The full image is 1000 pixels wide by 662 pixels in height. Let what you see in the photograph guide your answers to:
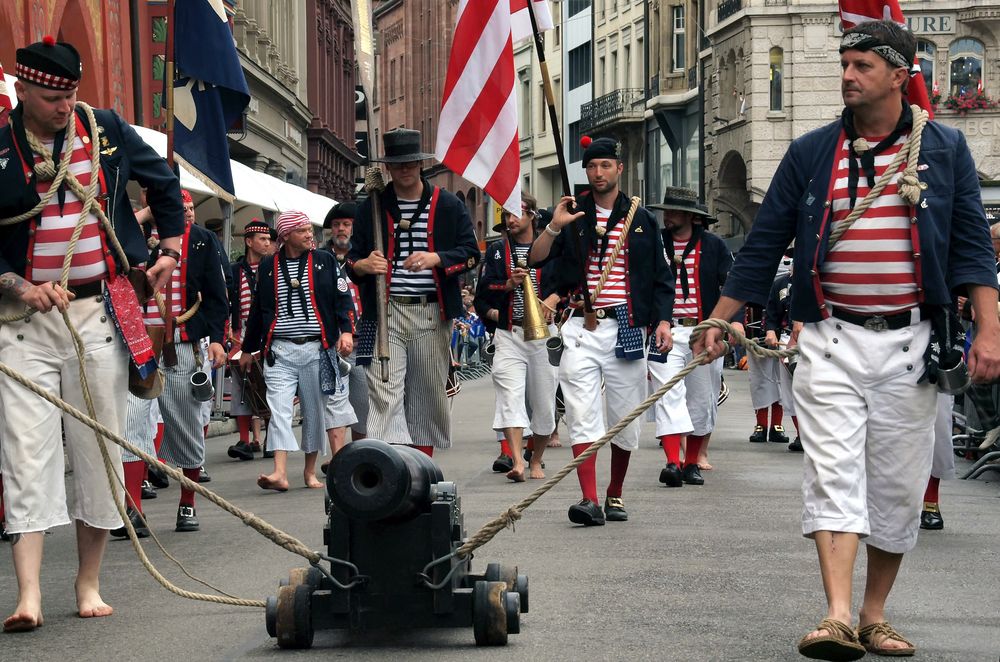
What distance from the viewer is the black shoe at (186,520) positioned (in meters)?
9.71

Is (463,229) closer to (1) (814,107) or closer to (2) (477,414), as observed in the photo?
(2) (477,414)

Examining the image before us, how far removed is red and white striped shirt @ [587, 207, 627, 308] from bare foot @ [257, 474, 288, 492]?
10.1 ft

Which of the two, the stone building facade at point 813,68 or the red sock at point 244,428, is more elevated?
the stone building facade at point 813,68

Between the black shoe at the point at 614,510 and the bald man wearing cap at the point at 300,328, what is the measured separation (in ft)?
9.65

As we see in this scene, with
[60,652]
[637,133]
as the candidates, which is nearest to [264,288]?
[60,652]

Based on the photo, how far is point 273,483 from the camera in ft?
39.0

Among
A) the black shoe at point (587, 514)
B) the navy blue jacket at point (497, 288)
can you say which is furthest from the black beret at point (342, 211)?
the black shoe at point (587, 514)

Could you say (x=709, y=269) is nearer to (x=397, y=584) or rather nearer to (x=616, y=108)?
(x=397, y=584)

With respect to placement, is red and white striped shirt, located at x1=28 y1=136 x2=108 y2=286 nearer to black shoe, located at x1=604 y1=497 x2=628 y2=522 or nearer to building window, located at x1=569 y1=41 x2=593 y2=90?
black shoe, located at x1=604 y1=497 x2=628 y2=522

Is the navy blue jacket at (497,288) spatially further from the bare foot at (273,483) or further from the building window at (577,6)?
the building window at (577,6)

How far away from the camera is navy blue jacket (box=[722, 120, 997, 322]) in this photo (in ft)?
19.2

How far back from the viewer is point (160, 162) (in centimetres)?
709

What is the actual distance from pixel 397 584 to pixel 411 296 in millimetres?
3797

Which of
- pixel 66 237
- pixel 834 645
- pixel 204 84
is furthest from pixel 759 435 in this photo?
pixel 834 645
